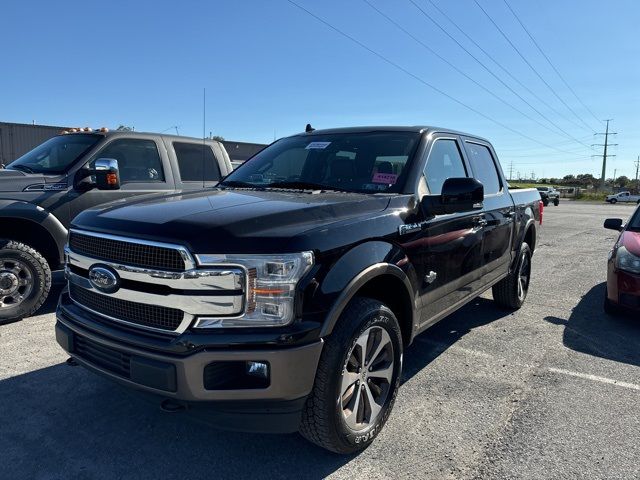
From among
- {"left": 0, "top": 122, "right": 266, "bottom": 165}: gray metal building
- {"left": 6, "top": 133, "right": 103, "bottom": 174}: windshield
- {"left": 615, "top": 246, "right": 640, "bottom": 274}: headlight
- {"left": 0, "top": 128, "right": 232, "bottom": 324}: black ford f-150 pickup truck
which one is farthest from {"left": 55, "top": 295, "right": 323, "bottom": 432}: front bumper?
{"left": 0, "top": 122, "right": 266, "bottom": 165}: gray metal building

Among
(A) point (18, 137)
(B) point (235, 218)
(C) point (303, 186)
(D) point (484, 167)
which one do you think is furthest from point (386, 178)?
(A) point (18, 137)

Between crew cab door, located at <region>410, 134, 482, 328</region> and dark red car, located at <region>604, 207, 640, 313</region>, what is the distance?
2024 mm

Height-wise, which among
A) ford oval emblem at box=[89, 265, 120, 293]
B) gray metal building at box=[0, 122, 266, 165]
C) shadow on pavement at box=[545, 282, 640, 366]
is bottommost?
shadow on pavement at box=[545, 282, 640, 366]

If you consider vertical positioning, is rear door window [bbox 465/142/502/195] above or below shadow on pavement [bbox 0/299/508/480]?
above

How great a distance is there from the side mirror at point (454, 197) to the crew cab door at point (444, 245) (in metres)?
0.08

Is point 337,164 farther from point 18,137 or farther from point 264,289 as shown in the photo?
point 18,137

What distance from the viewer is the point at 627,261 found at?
17.5 ft

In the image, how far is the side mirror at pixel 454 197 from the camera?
3.36 m

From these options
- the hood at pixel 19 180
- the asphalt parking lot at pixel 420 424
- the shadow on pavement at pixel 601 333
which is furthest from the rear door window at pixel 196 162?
the shadow on pavement at pixel 601 333

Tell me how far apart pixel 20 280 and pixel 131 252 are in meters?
3.23

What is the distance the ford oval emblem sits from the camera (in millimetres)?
2592

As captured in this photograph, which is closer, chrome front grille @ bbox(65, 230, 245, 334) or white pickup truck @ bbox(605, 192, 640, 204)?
chrome front grille @ bbox(65, 230, 245, 334)

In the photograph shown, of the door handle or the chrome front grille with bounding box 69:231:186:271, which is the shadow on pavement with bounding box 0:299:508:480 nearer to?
the chrome front grille with bounding box 69:231:186:271

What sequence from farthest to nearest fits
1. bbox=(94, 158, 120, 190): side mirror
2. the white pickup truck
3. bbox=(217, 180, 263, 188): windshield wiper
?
1. the white pickup truck
2. bbox=(94, 158, 120, 190): side mirror
3. bbox=(217, 180, 263, 188): windshield wiper
